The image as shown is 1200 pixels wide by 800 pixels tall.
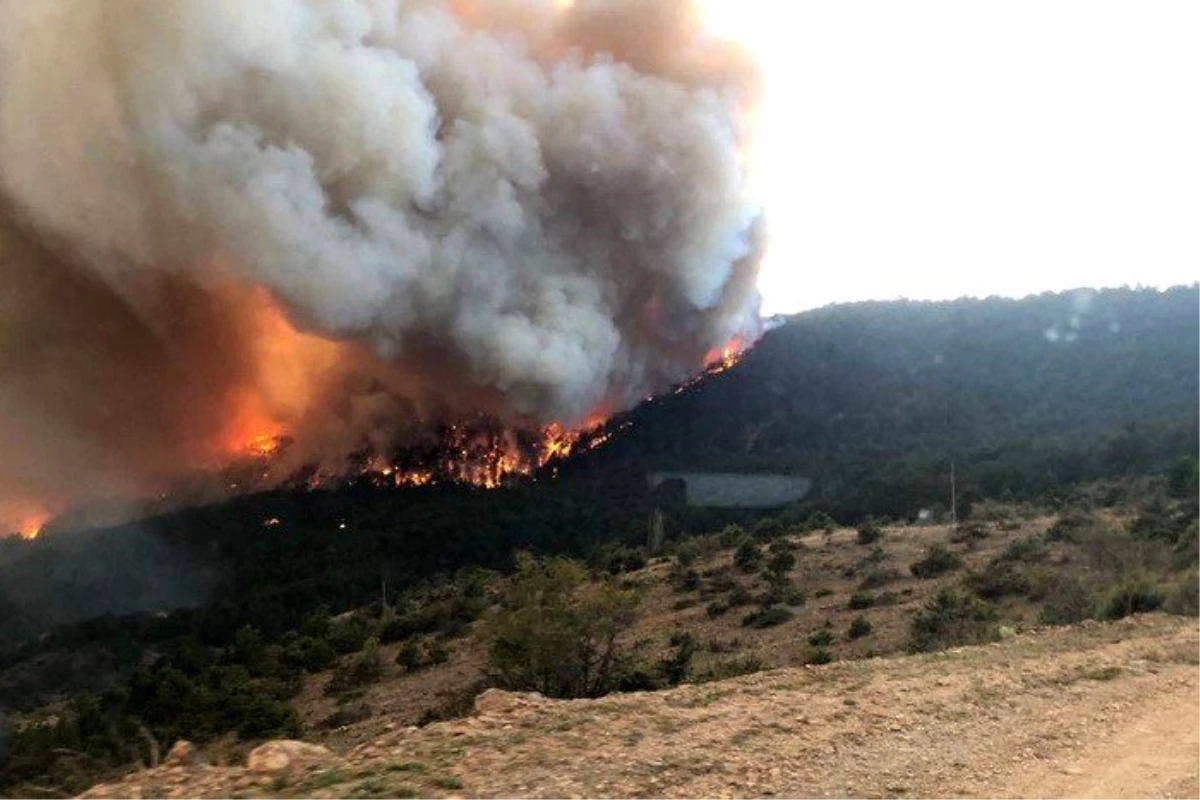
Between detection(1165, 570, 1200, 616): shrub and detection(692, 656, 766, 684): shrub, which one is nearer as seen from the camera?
detection(692, 656, 766, 684): shrub

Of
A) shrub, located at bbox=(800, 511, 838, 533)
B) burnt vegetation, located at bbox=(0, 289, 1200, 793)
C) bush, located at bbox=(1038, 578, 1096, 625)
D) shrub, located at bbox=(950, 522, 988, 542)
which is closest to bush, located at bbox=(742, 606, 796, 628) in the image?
burnt vegetation, located at bbox=(0, 289, 1200, 793)

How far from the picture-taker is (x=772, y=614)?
1638 cm

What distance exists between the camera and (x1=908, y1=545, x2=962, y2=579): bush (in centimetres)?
1878

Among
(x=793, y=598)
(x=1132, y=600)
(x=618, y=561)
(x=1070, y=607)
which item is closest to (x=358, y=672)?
(x=793, y=598)

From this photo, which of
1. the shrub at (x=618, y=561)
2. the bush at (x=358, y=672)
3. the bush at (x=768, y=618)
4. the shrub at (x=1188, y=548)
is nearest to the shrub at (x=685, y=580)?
the shrub at (x=618, y=561)

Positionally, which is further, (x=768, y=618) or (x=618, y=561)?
(x=618, y=561)

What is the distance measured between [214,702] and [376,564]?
1461 cm

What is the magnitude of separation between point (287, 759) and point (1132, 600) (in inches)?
400

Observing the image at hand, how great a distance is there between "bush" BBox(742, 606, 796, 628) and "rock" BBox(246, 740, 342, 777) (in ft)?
Result: 34.1

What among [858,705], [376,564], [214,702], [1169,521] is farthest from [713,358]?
[858,705]

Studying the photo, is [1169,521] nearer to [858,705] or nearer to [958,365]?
[858,705]

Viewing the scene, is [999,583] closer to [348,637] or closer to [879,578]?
[879,578]

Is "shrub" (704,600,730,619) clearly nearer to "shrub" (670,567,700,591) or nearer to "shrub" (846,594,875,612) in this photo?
"shrub" (846,594,875,612)

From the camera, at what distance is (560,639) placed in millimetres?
10961
